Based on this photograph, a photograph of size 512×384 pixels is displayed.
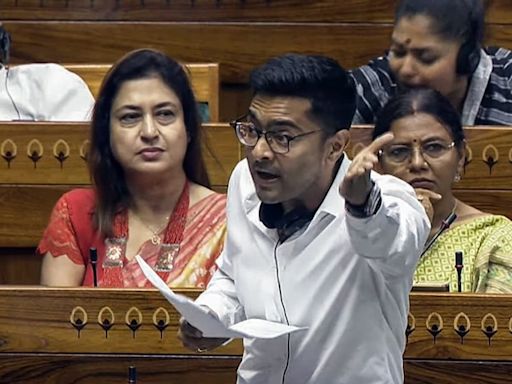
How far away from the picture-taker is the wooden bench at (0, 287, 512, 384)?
1545 millimetres

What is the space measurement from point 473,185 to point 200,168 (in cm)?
30

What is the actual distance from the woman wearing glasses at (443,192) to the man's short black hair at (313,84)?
345 mm

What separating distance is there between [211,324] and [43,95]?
85 centimetres

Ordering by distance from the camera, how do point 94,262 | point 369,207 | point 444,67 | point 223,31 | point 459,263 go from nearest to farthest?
1. point 369,207
2. point 459,263
3. point 94,262
4. point 444,67
5. point 223,31

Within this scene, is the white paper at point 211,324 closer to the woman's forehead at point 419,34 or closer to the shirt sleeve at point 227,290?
the shirt sleeve at point 227,290

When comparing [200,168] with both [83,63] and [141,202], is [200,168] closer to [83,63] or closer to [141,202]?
[141,202]

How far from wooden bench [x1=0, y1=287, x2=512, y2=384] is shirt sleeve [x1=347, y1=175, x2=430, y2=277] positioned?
14.3 inches

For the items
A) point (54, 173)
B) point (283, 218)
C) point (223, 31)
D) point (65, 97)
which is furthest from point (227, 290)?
point (223, 31)

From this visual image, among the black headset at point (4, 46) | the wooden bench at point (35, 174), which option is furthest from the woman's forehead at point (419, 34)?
the black headset at point (4, 46)

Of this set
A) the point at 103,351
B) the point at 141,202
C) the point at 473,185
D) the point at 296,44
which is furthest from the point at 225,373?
the point at 296,44

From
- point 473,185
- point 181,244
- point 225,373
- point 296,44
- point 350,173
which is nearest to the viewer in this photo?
point 350,173

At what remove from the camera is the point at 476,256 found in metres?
1.61

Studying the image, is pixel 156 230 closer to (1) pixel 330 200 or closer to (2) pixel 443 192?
(2) pixel 443 192

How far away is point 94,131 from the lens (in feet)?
5.66
